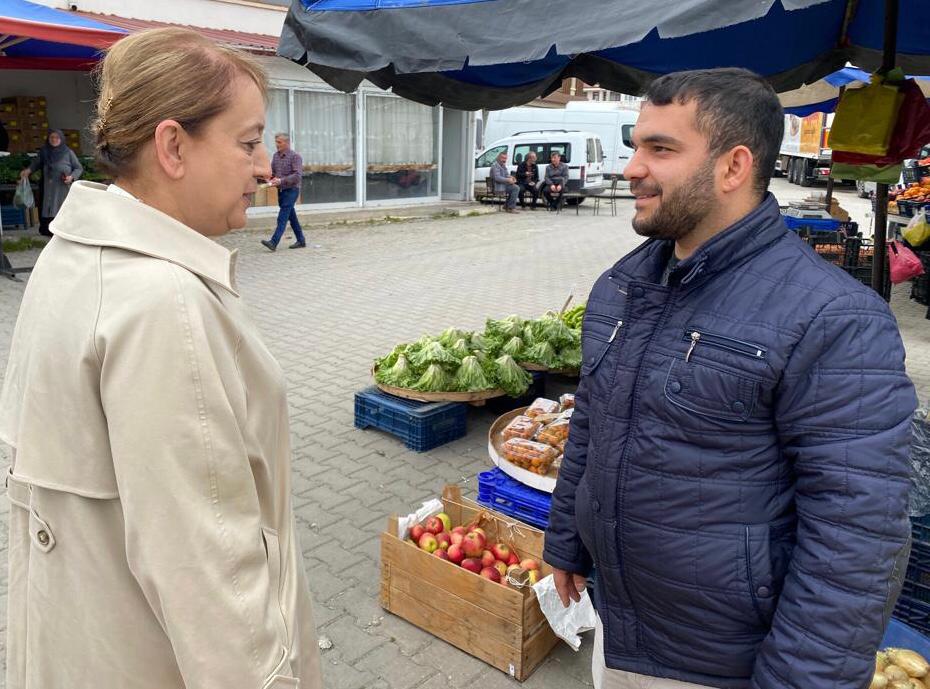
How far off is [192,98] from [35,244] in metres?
12.8

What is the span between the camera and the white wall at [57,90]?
14.1m

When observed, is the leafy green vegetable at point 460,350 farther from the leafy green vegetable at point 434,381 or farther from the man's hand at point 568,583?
the man's hand at point 568,583

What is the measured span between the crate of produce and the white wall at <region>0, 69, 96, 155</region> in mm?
13404

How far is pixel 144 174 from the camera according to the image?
133 cm

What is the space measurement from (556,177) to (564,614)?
1857 centimetres

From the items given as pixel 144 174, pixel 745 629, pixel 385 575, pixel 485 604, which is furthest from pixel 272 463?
pixel 385 575

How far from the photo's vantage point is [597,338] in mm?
1956

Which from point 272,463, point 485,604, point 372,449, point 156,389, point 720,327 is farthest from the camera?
point 372,449

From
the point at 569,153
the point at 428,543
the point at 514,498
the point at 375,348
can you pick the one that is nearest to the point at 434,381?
the point at 514,498

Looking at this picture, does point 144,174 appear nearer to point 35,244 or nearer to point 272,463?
point 272,463

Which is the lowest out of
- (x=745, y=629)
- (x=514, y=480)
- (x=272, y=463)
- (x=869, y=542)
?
(x=514, y=480)

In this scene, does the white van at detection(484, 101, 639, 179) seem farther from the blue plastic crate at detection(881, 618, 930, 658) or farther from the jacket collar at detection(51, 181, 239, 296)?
the jacket collar at detection(51, 181, 239, 296)

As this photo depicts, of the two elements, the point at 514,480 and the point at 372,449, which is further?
the point at 372,449

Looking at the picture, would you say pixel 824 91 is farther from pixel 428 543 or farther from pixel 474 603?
pixel 474 603
